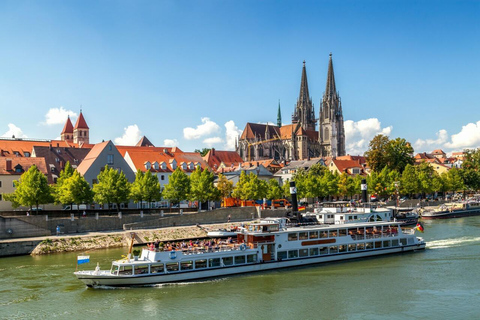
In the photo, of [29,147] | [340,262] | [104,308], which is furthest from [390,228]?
[29,147]

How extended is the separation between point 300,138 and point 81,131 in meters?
75.0

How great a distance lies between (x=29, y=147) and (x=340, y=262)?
64236mm

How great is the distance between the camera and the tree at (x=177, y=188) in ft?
216

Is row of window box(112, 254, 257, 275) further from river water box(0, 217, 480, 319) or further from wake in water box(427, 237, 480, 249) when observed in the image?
wake in water box(427, 237, 480, 249)

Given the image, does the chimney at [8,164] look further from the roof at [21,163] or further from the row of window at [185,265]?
the row of window at [185,265]

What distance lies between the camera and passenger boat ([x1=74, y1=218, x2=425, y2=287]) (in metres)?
33.4

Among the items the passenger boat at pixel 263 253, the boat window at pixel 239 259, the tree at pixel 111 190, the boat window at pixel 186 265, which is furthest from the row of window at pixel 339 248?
the tree at pixel 111 190

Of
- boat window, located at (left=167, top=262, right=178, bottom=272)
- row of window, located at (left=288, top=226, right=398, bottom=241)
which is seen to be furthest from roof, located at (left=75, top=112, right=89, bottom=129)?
boat window, located at (left=167, top=262, right=178, bottom=272)

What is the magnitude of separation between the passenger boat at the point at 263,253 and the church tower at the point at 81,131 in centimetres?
11998

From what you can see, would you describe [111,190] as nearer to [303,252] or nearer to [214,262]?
[214,262]

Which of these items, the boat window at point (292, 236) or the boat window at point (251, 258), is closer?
the boat window at point (251, 258)

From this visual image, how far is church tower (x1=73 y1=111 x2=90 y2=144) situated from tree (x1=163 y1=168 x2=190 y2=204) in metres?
91.4

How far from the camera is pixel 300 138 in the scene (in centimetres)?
17075

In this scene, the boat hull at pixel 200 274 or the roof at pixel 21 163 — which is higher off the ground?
the roof at pixel 21 163
